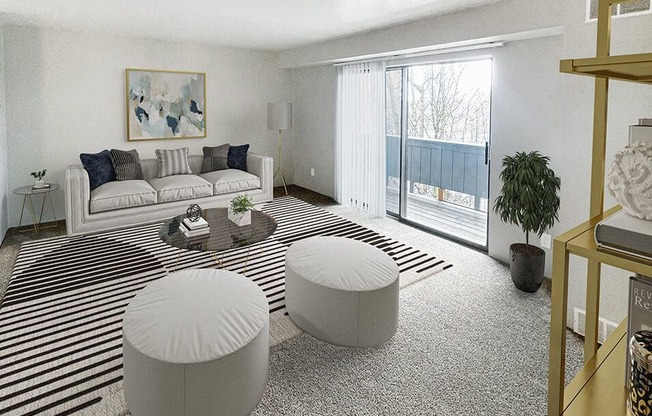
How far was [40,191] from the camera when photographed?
15.6 ft

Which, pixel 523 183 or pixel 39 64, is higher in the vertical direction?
pixel 39 64

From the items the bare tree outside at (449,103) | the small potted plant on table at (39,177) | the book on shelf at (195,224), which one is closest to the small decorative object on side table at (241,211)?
the book on shelf at (195,224)

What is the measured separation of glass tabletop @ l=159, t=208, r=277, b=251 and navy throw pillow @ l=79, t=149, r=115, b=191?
1728 millimetres

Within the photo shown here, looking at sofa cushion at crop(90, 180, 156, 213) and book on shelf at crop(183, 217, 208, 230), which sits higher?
sofa cushion at crop(90, 180, 156, 213)

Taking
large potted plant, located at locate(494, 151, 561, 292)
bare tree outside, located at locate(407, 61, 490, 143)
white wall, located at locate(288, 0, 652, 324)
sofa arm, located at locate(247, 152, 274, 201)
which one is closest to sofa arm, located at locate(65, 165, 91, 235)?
sofa arm, located at locate(247, 152, 274, 201)

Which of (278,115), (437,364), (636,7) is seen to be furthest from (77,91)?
(636,7)

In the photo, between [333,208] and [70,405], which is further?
[333,208]

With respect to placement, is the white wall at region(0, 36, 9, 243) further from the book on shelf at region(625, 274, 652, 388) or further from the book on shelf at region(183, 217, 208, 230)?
the book on shelf at region(625, 274, 652, 388)

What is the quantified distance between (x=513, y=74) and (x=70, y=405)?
4149 millimetres

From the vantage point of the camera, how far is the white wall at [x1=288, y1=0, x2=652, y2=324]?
2.50 metres

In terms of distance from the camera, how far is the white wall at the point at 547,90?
2502 millimetres

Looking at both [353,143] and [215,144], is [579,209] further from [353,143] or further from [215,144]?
[215,144]

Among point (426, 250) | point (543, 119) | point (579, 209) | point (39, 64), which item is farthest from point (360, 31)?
point (39, 64)

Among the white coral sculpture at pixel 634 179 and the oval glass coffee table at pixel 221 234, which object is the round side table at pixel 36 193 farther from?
the white coral sculpture at pixel 634 179
